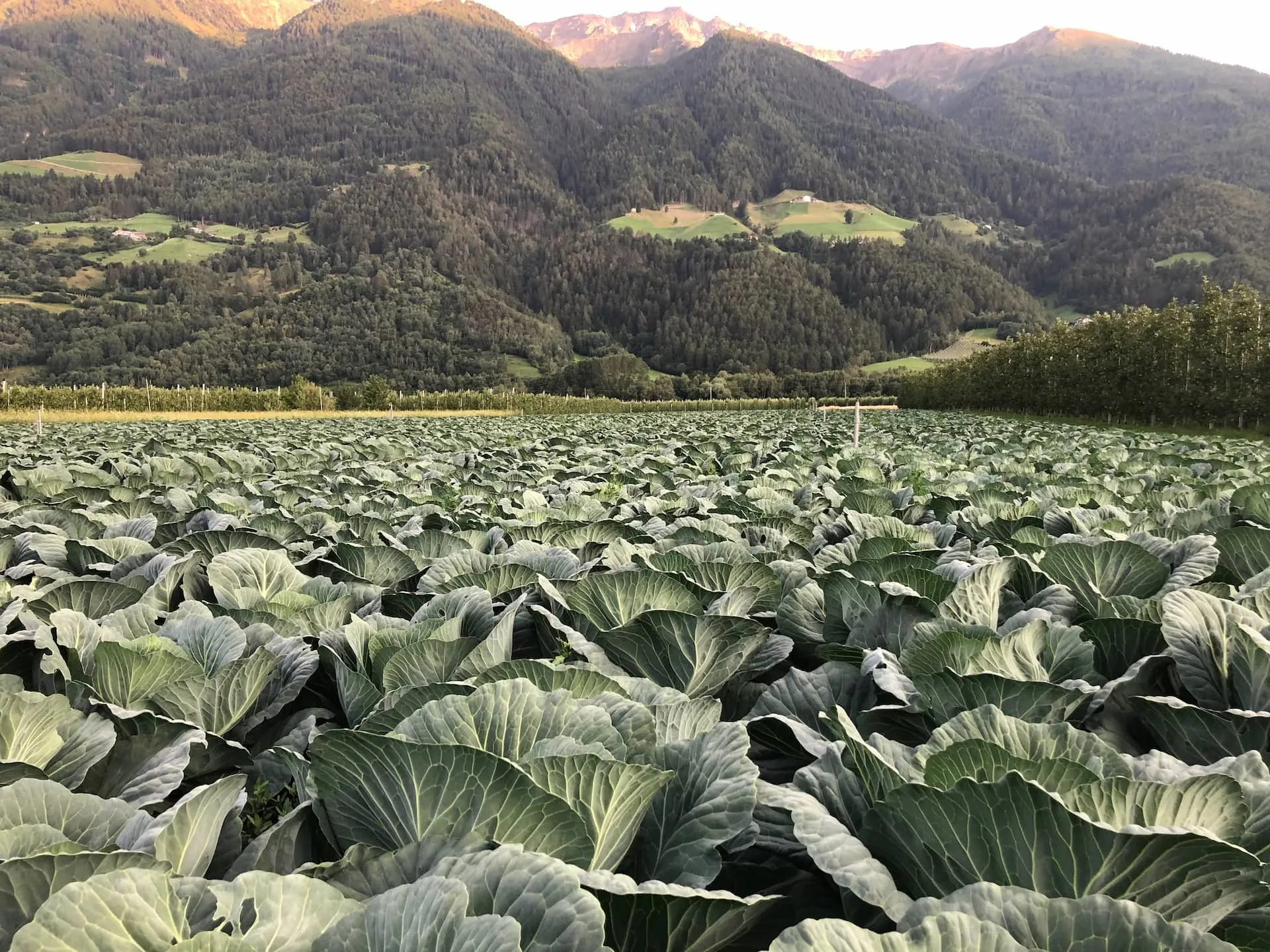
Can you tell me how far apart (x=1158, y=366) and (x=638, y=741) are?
42.5 m

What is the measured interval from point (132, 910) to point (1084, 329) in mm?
50886

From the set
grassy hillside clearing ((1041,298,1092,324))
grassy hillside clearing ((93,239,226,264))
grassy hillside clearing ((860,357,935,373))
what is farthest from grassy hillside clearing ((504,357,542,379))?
grassy hillside clearing ((1041,298,1092,324))

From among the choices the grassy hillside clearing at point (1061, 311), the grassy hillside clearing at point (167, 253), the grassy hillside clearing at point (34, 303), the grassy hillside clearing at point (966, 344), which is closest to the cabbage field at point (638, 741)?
the grassy hillside clearing at point (966, 344)

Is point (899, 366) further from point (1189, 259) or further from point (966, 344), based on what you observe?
point (1189, 259)

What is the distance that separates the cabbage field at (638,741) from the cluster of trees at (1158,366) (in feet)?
110

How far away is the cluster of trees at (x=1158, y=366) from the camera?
30.3 metres

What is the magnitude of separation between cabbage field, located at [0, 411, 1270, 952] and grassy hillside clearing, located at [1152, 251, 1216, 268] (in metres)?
195

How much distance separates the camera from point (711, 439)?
15.6 metres

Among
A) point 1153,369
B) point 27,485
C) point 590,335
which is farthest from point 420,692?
point 590,335

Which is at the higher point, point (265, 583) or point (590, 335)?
point (590, 335)

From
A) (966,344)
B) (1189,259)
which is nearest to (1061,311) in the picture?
(1189,259)

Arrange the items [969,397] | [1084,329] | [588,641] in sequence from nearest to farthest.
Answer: [588,641] < [1084,329] < [969,397]

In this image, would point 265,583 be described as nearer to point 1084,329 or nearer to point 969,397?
point 1084,329

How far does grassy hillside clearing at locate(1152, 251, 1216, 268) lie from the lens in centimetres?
15988
